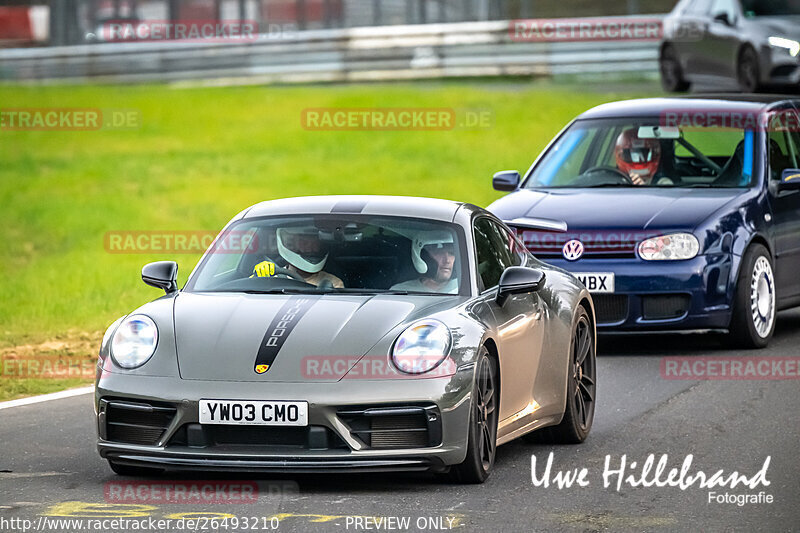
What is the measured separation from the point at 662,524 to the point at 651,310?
5404 mm

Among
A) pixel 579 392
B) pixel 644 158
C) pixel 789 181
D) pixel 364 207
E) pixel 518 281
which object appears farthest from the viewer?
pixel 644 158

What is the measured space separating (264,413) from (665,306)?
18.2ft

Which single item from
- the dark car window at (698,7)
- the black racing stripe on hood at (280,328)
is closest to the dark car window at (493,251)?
the black racing stripe on hood at (280,328)

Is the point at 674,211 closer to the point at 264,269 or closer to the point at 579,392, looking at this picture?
the point at 579,392

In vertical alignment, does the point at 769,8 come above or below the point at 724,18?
above

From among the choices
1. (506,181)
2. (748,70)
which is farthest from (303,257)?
(748,70)

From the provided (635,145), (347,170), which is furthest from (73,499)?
(347,170)

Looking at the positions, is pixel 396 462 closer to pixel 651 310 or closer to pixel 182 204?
pixel 651 310

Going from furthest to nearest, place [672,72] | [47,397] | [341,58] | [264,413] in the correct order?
[341,58], [672,72], [47,397], [264,413]

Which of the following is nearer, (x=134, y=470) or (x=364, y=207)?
(x=134, y=470)

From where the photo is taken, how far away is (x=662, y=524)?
696 cm

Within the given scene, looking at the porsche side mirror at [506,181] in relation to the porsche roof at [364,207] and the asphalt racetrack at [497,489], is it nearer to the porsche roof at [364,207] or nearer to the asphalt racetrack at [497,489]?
the asphalt racetrack at [497,489]

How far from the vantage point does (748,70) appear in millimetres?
23469

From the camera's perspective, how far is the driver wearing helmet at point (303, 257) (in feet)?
27.6
